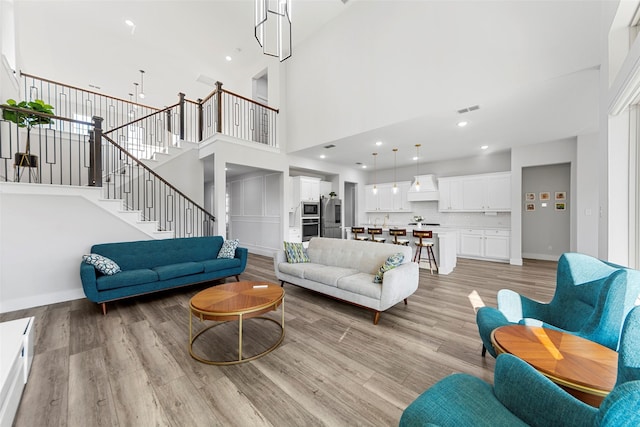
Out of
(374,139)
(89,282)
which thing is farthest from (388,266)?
(89,282)

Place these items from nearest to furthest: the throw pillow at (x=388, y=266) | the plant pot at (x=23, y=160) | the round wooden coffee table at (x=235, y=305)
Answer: the round wooden coffee table at (x=235, y=305) → the throw pillow at (x=388, y=266) → the plant pot at (x=23, y=160)

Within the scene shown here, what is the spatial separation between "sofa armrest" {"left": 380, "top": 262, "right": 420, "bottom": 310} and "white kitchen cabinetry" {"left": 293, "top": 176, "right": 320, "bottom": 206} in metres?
4.53

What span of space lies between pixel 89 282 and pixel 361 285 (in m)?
3.32

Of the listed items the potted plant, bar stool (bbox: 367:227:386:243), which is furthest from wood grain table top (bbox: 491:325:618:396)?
the potted plant

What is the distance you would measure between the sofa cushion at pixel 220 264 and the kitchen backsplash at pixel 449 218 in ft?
18.9

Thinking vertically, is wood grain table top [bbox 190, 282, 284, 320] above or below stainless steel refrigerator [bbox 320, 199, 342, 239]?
below

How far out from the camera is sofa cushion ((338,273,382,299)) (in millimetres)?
2895

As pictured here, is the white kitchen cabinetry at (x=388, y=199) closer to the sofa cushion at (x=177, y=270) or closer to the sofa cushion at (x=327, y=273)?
the sofa cushion at (x=327, y=273)

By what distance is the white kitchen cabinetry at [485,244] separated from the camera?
619cm

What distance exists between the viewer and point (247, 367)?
208 cm

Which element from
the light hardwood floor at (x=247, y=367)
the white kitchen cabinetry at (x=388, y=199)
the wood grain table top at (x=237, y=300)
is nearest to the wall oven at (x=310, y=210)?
the white kitchen cabinetry at (x=388, y=199)

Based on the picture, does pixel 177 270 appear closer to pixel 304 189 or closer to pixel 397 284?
pixel 397 284

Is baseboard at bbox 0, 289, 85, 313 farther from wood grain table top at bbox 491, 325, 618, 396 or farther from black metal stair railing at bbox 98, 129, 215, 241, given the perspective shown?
wood grain table top at bbox 491, 325, 618, 396

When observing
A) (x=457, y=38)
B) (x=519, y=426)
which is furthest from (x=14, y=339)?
(x=457, y=38)
